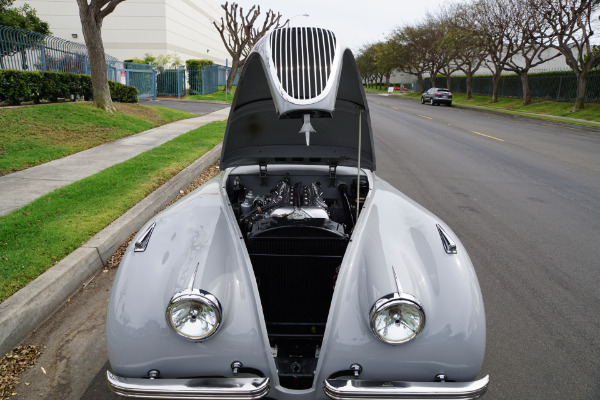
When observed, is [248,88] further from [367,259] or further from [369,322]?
[369,322]

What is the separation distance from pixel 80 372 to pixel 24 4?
141 feet

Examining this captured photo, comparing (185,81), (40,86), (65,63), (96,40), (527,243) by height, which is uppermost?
(96,40)

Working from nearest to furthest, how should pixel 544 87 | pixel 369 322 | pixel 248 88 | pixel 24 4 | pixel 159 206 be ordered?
pixel 369 322
pixel 248 88
pixel 159 206
pixel 544 87
pixel 24 4

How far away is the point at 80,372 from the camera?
2713 mm

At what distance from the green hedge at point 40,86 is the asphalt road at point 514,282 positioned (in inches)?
375

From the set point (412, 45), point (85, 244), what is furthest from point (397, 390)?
point (412, 45)

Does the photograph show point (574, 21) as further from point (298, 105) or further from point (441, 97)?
point (298, 105)

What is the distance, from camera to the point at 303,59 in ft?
7.60

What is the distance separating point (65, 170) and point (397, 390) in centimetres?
692

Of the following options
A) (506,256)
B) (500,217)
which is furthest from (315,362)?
(500,217)

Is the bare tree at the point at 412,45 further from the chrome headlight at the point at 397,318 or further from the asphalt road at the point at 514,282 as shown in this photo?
the chrome headlight at the point at 397,318

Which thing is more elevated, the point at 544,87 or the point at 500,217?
the point at 544,87

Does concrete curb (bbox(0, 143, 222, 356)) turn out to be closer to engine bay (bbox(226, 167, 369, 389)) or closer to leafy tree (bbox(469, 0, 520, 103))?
engine bay (bbox(226, 167, 369, 389))

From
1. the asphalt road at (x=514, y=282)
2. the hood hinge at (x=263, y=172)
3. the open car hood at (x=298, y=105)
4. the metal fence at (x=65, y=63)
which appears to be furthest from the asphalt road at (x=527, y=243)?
the metal fence at (x=65, y=63)
